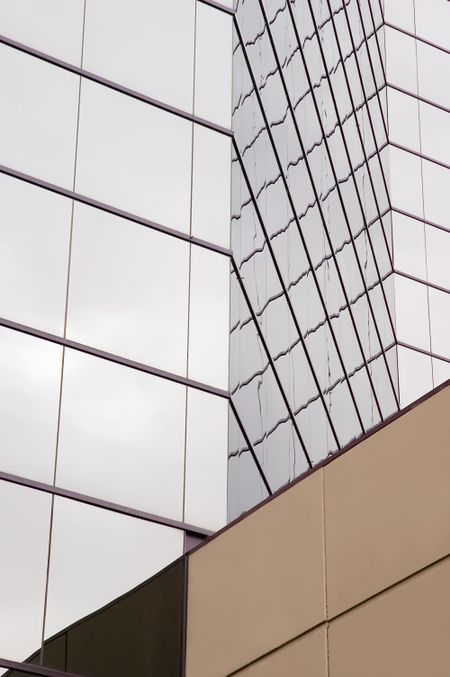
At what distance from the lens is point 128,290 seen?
22.1 metres

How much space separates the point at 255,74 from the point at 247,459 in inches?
323

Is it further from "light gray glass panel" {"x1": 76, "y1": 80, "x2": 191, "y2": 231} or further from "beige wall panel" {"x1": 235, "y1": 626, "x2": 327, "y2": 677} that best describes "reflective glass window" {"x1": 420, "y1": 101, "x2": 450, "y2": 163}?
"beige wall panel" {"x1": 235, "y1": 626, "x2": 327, "y2": 677}

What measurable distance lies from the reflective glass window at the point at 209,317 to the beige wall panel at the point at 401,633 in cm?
870

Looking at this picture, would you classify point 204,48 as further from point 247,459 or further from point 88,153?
point 247,459

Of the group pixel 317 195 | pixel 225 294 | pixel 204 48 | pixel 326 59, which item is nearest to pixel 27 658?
pixel 225 294

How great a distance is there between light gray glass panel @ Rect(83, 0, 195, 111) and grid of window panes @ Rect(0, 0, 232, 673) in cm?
3

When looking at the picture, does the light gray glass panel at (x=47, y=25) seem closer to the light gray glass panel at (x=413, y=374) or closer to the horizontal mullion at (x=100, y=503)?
the horizontal mullion at (x=100, y=503)

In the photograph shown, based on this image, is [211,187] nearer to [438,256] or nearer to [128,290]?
[128,290]

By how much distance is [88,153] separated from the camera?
22.8m

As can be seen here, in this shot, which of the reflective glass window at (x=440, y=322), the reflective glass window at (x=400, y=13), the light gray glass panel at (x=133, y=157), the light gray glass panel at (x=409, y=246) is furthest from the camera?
the reflective glass window at (x=400, y=13)

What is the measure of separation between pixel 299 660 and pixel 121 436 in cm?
720

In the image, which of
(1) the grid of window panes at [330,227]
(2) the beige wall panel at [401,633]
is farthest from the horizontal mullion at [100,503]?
(2) the beige wall panel at [401,633]

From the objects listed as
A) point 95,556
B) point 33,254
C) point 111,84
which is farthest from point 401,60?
point 95,556

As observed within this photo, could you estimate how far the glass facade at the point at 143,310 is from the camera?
19078 mm
